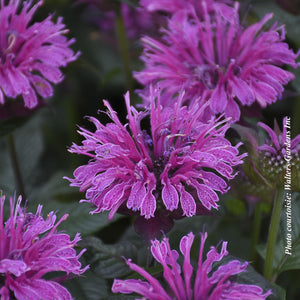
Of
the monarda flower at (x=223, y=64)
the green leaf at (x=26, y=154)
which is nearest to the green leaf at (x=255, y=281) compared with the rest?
the monarda flower at (x=223, y=64)

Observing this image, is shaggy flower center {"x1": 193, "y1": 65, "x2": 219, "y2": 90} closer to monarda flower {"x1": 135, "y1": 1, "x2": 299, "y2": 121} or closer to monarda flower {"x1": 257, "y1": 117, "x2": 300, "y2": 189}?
monarda flower {"x1": 135, "y1": 1, "x2": 299, "y2": 121}

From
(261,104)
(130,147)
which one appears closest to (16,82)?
(130,147)

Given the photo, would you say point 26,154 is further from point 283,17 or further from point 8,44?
point 283,17

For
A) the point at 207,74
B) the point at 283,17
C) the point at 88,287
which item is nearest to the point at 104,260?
the point at 88,287

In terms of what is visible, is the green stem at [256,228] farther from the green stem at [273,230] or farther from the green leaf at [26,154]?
the green leaf at [26,154]

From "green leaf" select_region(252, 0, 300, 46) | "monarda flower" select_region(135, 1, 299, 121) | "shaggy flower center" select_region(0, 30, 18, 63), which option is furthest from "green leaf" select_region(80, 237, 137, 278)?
"green leaf" select_region(252, 0, 300, 46)

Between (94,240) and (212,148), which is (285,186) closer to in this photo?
(212,148)
